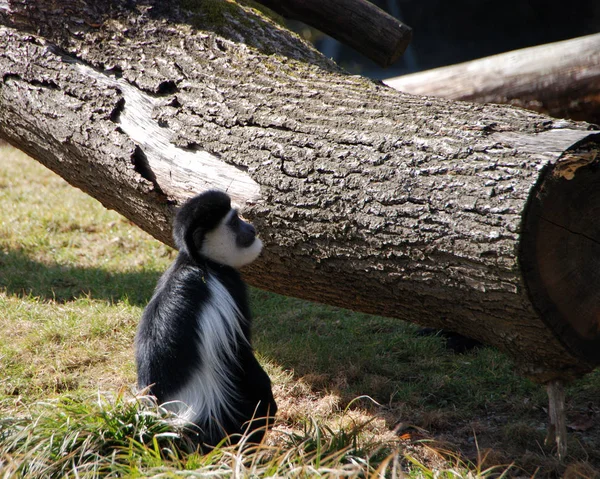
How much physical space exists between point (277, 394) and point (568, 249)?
135cm

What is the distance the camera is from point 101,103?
2.66m

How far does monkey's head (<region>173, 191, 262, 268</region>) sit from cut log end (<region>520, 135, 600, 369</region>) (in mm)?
936

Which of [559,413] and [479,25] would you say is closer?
[559,413]

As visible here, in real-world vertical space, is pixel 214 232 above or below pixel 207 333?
above

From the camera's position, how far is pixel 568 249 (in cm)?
186

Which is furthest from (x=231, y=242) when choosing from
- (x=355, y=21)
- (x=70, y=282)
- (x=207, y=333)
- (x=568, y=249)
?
(x=355, y=21)

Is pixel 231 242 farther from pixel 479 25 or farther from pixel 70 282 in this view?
pixel 479 25

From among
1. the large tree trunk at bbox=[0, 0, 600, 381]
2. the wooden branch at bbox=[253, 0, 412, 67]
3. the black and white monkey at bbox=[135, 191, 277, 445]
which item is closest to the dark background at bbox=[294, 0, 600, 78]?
the wooden branch at bbox=[253, 0, 412, 67]

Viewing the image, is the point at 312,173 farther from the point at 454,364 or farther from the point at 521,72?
the point at 521,72

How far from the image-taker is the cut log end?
1751mm

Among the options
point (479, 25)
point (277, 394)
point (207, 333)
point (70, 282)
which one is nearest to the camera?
point (207, 333)

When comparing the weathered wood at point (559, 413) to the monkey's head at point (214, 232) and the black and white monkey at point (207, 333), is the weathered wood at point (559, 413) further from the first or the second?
the monkey's head at point (214, 232)

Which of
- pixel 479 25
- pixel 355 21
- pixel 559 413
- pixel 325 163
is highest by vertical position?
pixel 479 25

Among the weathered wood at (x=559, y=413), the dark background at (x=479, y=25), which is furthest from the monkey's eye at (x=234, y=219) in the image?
the dark background at (x=479, y=25)
